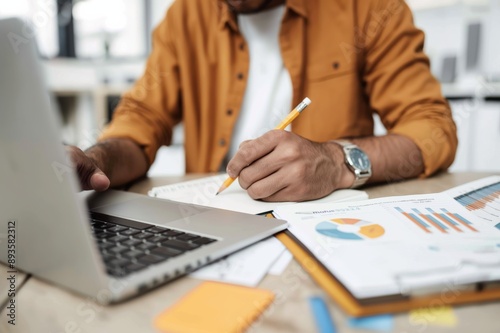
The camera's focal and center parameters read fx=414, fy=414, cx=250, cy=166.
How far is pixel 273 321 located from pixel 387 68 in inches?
32.7

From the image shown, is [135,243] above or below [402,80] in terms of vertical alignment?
below

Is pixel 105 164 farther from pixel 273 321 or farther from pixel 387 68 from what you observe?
pixel 387 68

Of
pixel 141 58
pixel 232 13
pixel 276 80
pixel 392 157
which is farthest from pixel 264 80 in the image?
pixel 141 58

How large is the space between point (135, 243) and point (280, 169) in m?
0.26

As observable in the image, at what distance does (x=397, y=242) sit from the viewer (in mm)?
378

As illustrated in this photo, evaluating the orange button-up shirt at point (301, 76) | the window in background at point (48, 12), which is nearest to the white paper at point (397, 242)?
the orange button-up shirt at point (301, 76)

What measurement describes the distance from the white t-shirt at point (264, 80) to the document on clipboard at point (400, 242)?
61 centimetres

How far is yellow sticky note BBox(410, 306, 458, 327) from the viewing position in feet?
0.93

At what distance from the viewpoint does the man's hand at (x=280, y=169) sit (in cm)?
58

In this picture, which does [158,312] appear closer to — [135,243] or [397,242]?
[135,243]

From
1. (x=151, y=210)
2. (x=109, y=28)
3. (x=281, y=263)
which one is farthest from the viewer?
(x=109, y=28)

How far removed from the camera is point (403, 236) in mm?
394

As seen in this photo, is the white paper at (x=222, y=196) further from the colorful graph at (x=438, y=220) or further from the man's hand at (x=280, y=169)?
the colorful graph at (x=438, y=220)

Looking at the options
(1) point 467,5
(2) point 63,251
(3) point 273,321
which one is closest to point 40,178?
(2) point 63,251
